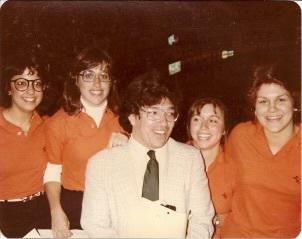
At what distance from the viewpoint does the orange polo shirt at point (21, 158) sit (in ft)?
6.77

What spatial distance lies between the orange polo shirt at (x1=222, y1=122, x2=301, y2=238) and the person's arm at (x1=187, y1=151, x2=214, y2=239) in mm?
191

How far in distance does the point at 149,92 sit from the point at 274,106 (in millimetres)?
664

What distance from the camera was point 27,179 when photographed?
6.86 ft

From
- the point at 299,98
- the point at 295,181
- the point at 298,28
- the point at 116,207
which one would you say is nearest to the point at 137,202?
the point at 116,207

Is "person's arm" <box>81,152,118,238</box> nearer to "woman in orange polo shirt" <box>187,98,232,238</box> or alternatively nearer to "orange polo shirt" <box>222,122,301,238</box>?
"woman in orange polo shirt" <box>187,98,232,238</box>

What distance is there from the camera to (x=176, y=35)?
2.09m

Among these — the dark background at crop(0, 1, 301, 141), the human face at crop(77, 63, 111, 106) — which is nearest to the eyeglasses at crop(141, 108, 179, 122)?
the dark background at crop(0, 1, 301, 141)

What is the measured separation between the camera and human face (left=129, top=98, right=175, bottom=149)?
1.96 metres

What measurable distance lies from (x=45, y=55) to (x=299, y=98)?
135 cm

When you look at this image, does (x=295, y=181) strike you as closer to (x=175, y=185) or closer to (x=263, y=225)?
(x=263, y=225)

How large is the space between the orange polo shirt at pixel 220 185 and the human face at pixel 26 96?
988 millimetres

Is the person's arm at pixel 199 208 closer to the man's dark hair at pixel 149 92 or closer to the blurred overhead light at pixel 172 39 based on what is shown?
the man's dark hair at pixel 149 92

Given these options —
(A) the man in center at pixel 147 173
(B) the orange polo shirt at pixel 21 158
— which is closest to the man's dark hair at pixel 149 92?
(A) the man in center at pixel 147 173

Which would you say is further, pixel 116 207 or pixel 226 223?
pixel 226 223
